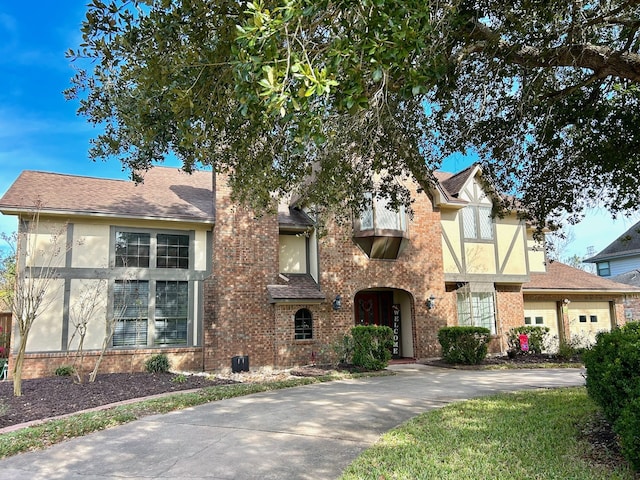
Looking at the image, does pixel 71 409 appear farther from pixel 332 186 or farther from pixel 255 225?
pixel 255 225

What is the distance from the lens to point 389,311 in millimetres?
17922

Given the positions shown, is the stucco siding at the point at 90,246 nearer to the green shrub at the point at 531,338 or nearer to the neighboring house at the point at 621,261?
the green shrub at the point at 531,338

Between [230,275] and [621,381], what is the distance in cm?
1159

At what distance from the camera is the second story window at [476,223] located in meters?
18.7

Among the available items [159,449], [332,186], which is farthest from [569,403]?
[159,449]

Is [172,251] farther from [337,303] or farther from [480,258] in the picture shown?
Result: [480,258]

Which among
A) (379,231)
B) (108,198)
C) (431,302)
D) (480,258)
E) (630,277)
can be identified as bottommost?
(431,302)

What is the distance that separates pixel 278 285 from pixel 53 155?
534 inches

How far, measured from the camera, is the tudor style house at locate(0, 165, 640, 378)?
13461mm

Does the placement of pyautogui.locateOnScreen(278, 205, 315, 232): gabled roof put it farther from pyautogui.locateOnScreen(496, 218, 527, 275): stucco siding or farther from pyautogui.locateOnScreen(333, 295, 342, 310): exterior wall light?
pyautogui.locateOnScreen(496, 218, 527, 275): stucco siding

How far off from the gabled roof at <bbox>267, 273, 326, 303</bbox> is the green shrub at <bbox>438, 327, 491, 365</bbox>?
4.41 m

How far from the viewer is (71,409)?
874cm

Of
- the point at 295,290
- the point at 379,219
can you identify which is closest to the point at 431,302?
the point at 379,219

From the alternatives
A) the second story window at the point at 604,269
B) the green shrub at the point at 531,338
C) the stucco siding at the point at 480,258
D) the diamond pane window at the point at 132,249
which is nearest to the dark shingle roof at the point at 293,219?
the diamond pane window at the point at 132,249
